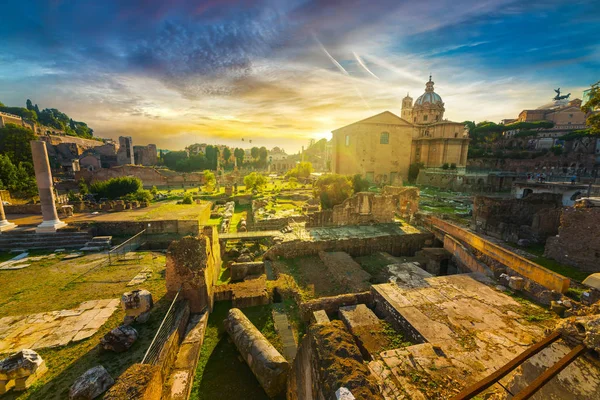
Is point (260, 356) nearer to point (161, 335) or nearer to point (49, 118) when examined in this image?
point (161, 335)

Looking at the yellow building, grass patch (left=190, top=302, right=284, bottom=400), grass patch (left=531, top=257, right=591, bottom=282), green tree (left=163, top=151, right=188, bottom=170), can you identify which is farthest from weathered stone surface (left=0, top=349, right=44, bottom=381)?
green tree (left=163, top=151, right=188, bottom=170)

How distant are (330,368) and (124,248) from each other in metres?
11.9

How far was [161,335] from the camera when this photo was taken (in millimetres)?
5051

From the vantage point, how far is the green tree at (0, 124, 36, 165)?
117 feet

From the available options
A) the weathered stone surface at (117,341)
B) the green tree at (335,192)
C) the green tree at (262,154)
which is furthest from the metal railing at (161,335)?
the green tree at (262,154)

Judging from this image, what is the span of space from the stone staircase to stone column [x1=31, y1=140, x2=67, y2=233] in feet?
1.74

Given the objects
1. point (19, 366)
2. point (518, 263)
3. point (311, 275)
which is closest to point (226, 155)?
point (311, 275)

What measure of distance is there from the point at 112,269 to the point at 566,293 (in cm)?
1434

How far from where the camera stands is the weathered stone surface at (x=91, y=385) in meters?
3.66

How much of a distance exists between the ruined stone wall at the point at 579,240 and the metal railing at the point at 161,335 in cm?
1264

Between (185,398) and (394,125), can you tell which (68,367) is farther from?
(394,125)

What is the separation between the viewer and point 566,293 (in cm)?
652

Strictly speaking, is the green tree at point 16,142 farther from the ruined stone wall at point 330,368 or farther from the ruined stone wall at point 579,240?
the ruined stone wall at point 579,240

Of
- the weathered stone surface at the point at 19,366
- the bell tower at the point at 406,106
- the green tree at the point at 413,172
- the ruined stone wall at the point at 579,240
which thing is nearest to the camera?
the weathered stone surface at the point at 19,366
